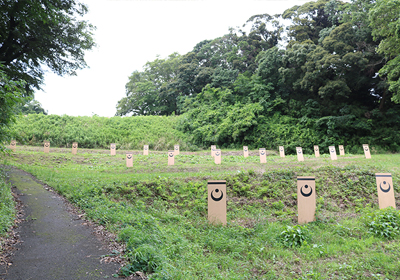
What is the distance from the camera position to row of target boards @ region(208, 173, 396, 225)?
5.94 meters

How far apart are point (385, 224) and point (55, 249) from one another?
21.7 ft

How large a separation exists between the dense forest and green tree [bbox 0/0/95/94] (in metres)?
13.8

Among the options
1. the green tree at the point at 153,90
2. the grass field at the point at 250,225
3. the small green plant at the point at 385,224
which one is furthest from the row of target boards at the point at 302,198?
the green tree at the point at 153,90

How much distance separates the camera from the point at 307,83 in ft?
68.4

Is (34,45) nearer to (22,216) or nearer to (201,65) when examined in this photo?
(22,216)

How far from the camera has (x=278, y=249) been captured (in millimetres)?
4641

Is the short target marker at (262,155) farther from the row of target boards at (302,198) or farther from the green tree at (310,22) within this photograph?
the green tree at (310,22)

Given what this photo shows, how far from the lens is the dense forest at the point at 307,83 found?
19453 millimetres

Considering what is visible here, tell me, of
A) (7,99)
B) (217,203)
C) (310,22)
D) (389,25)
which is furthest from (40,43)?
(310,22)

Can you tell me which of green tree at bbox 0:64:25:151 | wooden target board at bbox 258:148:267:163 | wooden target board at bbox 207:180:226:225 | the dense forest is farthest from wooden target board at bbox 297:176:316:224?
the dense forest

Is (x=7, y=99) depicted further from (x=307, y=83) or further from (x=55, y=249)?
(x=307, y=83)

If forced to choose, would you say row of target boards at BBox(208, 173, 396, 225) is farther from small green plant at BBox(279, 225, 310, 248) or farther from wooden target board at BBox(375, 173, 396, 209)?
small green plant at BBox(279, 225, 310, 248)

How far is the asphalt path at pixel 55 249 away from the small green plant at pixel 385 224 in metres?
5.35

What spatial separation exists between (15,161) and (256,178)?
12638 millimetres
